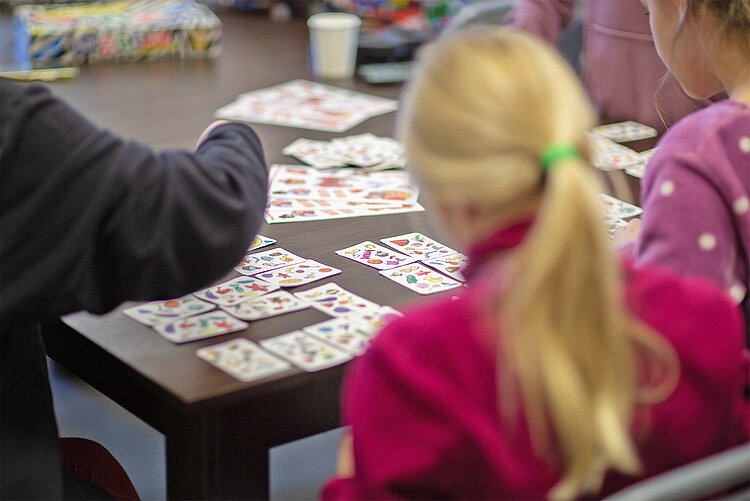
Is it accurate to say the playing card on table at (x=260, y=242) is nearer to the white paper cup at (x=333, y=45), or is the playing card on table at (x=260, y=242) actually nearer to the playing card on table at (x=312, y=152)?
the playing card on table at (x=312, y=152)

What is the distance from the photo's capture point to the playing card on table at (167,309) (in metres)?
1.12

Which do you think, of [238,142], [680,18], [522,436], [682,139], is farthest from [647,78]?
[522,436]

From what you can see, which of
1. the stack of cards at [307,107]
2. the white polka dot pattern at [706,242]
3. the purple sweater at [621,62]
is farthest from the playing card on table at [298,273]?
the purple sweater at [621,62]

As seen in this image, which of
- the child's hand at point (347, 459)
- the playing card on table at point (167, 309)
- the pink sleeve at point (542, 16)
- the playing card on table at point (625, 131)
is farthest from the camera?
the pink sleeve at point (542, 16)

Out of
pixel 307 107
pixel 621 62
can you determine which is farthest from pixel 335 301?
pixel 621 62

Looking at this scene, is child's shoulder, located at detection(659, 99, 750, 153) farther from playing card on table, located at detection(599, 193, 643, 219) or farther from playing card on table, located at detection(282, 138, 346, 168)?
playing card on table, located at detection(282, 138, 346, 168)

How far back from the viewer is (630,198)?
1604 millimetres

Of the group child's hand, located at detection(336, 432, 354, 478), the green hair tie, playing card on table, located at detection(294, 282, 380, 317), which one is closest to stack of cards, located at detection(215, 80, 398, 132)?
playing card on table, located at detection(294, 282, 380, 317)

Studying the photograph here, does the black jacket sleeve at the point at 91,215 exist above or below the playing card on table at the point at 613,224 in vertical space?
above

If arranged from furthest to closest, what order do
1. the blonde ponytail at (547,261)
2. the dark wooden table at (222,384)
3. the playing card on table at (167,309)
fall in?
the playing card on table at (167,309) < the dark wooden table at (222,384) < the blonde ponytail at (547,261)

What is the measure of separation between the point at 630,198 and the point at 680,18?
486 millimetres

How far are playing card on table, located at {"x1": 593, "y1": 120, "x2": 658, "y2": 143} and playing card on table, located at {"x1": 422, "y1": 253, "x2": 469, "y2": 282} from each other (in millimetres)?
765

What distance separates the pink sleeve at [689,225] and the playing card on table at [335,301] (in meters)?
0.35

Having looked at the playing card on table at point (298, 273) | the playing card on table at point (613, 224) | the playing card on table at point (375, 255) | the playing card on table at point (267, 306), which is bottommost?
the playing card on table at point (267, 306)
